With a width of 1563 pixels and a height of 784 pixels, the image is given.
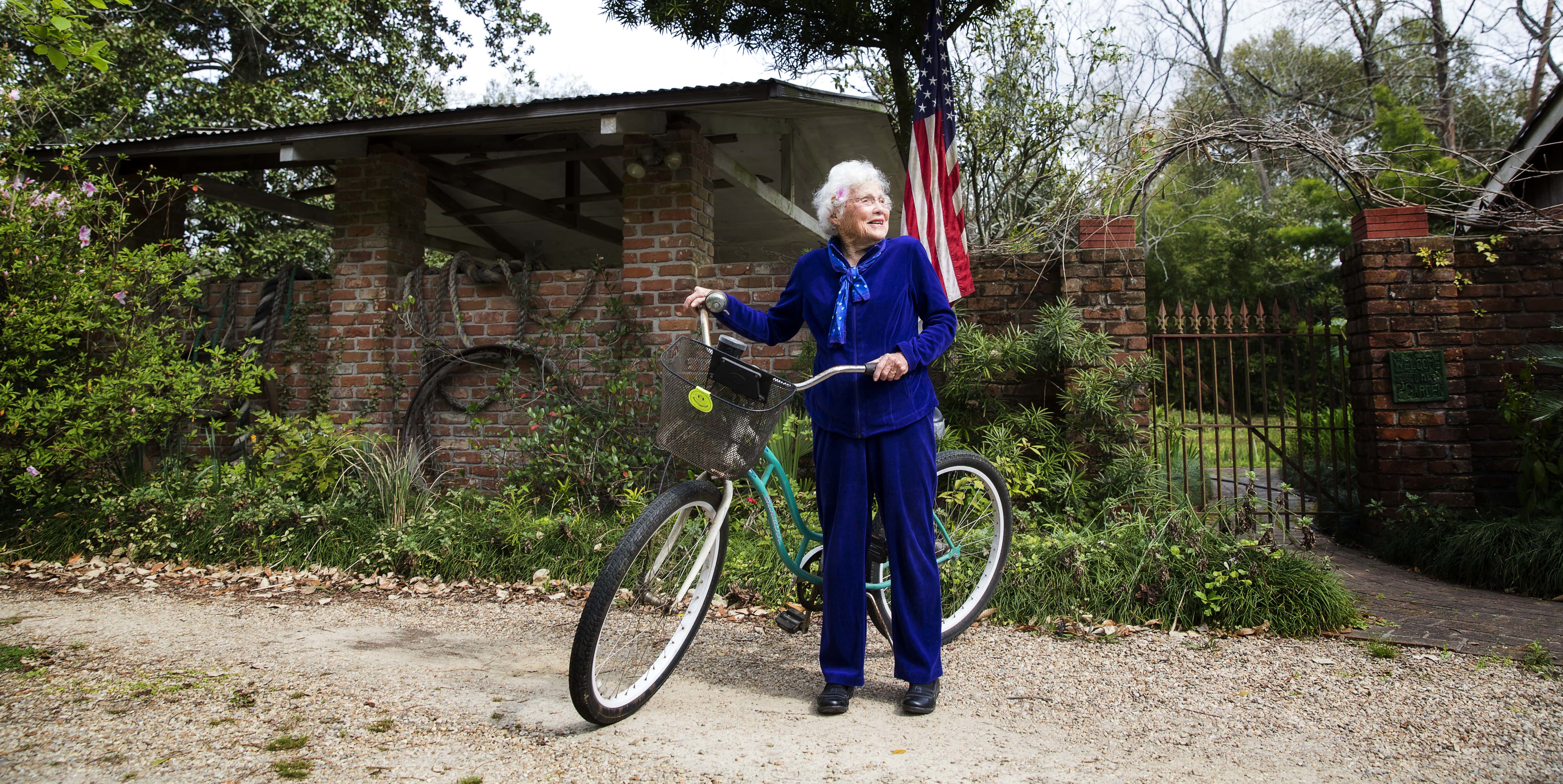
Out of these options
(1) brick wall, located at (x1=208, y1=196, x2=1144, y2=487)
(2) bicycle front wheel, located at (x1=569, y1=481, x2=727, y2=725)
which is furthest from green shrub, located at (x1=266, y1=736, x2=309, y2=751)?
(1) brick wall, located at (x1=208, y1=196, x2=1144, y2=487)

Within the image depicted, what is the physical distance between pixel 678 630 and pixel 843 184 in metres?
1.48

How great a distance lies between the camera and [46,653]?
313cm

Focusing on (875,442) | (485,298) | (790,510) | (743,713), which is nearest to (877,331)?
(875,442)

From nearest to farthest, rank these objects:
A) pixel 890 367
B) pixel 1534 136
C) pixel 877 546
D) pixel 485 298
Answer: pixel 890 367
pixel 877 546
pixel 485 298
pixel 1534 136

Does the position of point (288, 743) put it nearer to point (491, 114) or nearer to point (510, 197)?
point (491, 114)

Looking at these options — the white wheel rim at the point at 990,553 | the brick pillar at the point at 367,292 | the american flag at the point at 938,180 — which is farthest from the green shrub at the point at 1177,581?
the brick pillar at the point at 367,292

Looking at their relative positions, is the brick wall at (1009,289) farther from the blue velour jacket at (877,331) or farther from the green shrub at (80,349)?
the green shrub at (80,349)

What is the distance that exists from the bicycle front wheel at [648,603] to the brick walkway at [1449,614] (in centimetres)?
265

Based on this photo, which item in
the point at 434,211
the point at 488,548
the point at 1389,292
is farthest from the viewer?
the point at 434,211

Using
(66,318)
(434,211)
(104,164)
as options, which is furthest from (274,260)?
(66,318)

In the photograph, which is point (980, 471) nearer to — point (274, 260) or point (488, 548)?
point (488, 548)

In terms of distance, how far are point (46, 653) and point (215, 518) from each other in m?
1.82

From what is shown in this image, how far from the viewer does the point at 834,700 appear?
8.54 ft

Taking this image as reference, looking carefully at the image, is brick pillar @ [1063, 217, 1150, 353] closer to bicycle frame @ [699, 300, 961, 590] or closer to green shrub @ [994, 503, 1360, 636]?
green shrub @ [994, 503, 1360, 636]
